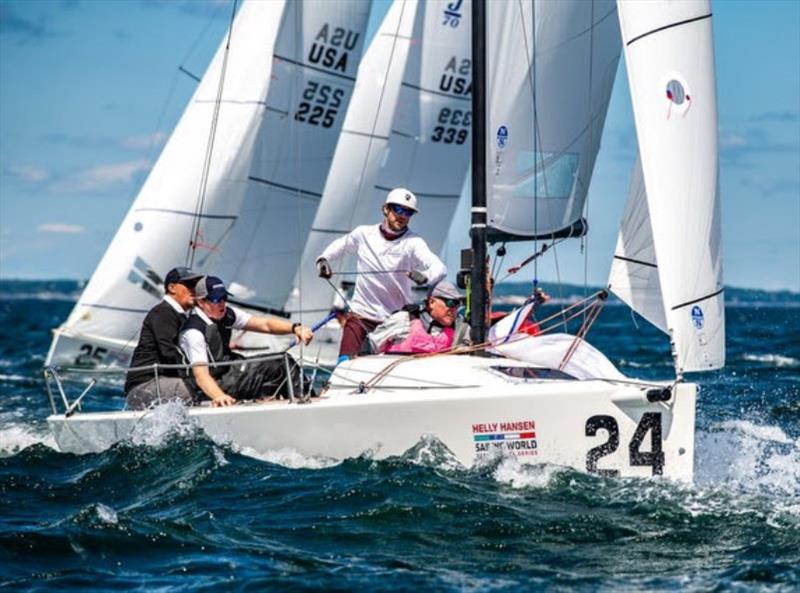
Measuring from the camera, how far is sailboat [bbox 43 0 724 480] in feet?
31.0

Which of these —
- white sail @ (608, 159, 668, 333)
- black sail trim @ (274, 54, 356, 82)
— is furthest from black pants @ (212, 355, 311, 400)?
black sail trim @ (274, 54, 356, 82)

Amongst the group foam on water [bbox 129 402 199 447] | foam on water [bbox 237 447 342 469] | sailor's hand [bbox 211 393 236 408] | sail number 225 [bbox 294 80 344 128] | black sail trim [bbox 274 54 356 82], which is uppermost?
black sail trim [bbox 274 54 356 82]

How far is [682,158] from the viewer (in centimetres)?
980

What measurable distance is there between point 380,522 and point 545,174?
3.69m

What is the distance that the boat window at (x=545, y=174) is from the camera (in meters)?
11.4

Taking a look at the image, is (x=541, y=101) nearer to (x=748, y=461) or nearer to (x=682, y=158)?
(x=682, y=158)

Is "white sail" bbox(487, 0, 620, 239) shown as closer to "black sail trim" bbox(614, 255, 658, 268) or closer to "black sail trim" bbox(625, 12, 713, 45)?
"black sail trim" bbox(614, 255, 658, 268)

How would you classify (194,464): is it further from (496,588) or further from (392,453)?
(496,588)

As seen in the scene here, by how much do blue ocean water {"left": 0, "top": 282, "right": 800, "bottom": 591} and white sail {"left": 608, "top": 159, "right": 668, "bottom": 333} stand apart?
1145 mm

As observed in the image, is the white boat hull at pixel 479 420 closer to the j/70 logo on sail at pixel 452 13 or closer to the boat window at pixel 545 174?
the boat window at pixel 545 174

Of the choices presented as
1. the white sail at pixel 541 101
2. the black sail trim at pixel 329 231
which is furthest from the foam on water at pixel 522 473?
the black sail trim at pixel 329 231

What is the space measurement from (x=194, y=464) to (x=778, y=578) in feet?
13.4

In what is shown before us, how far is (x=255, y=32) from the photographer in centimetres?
2133

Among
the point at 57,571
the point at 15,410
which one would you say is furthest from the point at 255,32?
the point at 57,571
